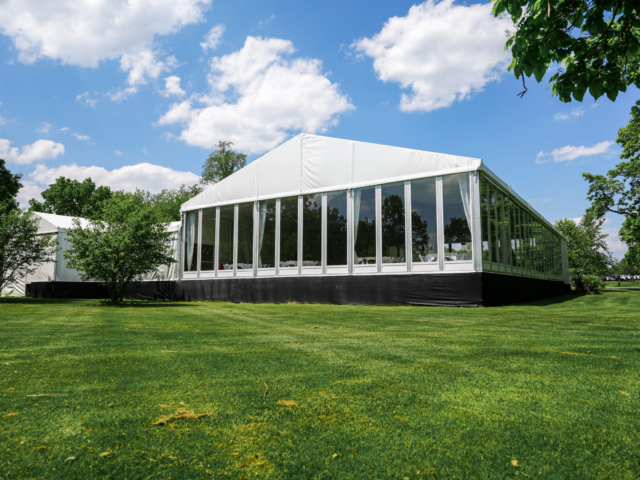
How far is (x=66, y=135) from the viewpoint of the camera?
2688cm

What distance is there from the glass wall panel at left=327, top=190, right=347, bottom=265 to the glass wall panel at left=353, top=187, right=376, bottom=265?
0.43 meters

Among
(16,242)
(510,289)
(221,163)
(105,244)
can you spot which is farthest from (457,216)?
(221,163)

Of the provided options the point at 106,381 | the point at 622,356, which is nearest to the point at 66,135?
the point at 106,381

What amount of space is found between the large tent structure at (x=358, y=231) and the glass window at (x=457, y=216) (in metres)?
0.03

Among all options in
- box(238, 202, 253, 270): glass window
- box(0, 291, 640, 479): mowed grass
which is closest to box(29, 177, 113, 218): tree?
box(238, 202, 253, 270): glass window

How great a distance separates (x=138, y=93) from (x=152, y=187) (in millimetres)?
32115

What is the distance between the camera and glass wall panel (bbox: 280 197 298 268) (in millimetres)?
Answer: 15086

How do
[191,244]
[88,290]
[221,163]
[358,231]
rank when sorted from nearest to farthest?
[358,231] → [191,244] → [88,290] → [221,163]

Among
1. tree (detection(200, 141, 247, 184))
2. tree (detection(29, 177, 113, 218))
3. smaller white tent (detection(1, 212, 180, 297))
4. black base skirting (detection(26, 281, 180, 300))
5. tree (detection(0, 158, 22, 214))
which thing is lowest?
black base skirting (detection(26, 281, 180, 300))

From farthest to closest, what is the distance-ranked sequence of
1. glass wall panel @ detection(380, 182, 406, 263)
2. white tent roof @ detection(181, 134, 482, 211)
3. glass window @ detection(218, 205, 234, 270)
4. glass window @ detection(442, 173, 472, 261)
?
glass window @ detection(218, 205, 234, 270), glass wall panel @ detection(380, 182, 406, 263), white tent roof @ detection(181, 134, 482, 211), glass window @ detection(442, 173, 472, 261)

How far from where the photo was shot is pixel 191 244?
18.3 metres

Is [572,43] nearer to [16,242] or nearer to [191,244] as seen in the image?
[191,244]

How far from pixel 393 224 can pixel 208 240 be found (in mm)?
8872

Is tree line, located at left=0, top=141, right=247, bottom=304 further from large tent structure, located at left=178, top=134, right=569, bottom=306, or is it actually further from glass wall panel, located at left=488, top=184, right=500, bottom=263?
glass wall panel, located at left=488, top=184, right=500, bottom=263
